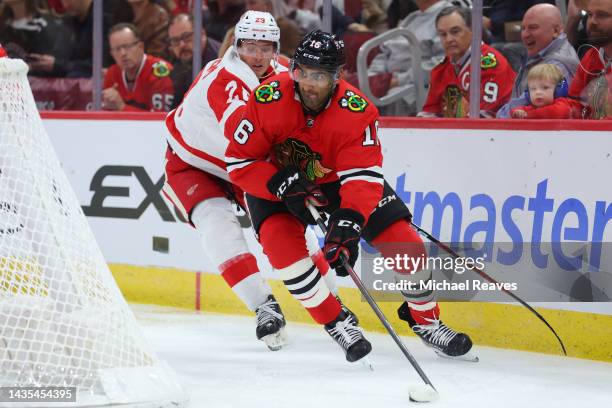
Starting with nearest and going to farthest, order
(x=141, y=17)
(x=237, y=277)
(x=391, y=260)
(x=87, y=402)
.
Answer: (x=87, y=402) < (x=391, y=260) < (x=237, y=277) < (x=141, y=17)

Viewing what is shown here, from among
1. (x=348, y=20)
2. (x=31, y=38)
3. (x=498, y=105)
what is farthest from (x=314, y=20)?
(x=31, y=38)

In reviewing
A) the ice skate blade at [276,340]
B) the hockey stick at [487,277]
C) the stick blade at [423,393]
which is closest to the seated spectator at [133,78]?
the ice skate blade at [276,340]

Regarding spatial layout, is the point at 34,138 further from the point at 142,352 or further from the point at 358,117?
the point at 358,117

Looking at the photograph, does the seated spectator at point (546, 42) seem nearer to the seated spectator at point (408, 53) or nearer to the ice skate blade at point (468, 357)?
the seated spectator at point (408, 53)

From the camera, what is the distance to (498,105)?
4355 mm

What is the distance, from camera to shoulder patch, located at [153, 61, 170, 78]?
17.5 ft

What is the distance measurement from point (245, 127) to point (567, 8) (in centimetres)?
127

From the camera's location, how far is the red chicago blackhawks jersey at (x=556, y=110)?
13.6 ft

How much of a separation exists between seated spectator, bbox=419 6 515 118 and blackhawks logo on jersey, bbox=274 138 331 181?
2.95ft

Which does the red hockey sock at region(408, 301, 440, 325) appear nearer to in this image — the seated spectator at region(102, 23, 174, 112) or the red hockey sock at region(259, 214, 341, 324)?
the red hockey sock at region(259, 214, 341, 324)

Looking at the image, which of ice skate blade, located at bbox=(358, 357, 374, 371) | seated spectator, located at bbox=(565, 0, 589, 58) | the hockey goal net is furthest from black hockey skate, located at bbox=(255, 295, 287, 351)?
seated spectator, located at bbox=(565, 0, 589, 58)

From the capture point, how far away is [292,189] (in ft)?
11.7

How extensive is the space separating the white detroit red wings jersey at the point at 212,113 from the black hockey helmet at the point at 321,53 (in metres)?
0.47

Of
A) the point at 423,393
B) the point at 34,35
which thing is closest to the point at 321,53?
the point at 423,393
